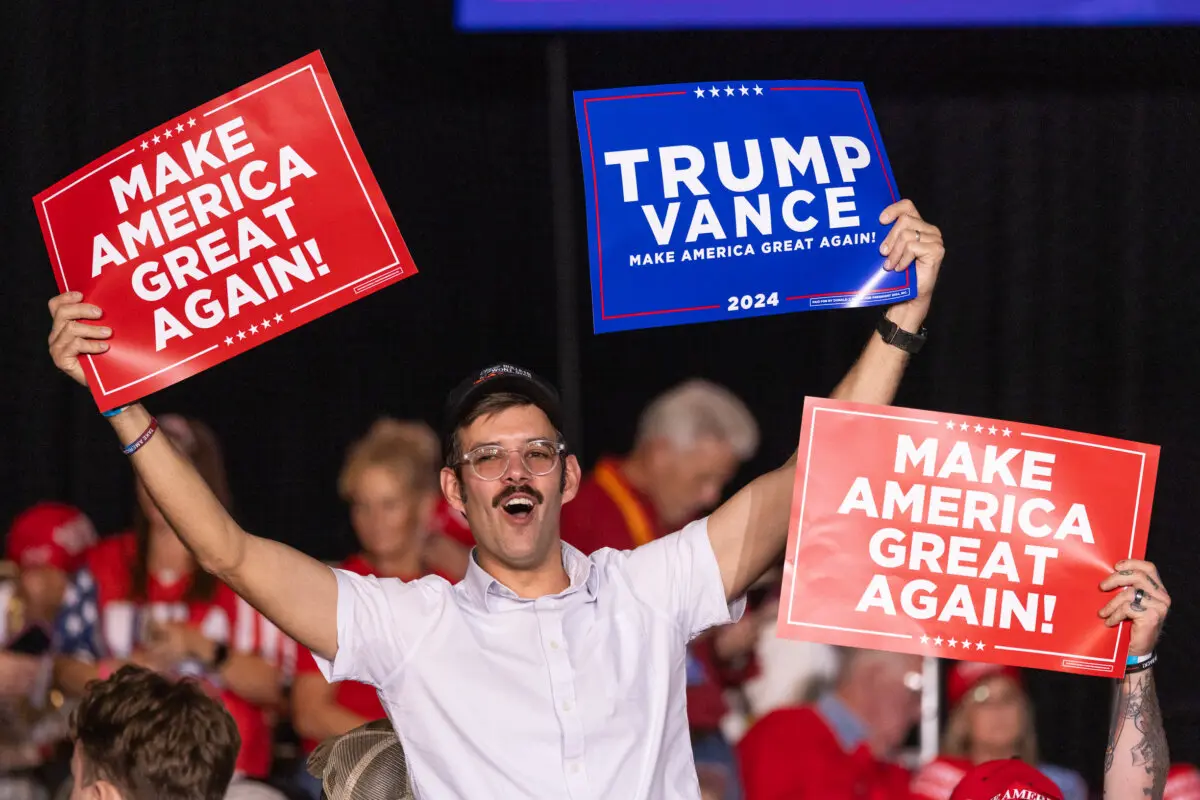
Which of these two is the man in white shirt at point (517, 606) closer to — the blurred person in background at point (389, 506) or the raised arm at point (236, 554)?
the raised arm at point (236, 554)

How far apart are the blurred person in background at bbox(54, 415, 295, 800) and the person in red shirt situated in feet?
3.64

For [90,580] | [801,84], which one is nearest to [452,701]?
[801,84]

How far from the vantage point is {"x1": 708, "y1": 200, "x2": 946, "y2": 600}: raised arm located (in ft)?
7.11

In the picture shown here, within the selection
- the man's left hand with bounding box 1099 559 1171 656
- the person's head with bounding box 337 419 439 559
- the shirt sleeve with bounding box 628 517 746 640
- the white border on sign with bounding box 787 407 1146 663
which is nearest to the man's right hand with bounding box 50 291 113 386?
the shirt sleeve with bounding box 628 517 746 640

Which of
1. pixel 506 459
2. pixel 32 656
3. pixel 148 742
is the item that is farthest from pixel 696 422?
pixel 148 742

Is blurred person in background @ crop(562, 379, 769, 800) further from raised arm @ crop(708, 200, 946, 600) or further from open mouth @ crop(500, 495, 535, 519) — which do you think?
open mouth @ crop(500, 495, 535, 519)

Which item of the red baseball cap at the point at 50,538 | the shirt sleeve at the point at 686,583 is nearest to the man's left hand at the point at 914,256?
the shirt sleeve at the point at 686,583

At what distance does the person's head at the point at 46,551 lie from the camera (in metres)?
3.66

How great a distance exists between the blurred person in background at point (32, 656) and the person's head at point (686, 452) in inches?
56.4

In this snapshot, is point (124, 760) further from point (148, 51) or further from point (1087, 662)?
point (148, 51)

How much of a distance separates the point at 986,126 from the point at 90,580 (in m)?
2.86

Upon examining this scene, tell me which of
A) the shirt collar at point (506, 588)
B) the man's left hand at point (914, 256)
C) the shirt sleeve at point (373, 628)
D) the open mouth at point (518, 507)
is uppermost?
the man's left hand at point (914, 256)

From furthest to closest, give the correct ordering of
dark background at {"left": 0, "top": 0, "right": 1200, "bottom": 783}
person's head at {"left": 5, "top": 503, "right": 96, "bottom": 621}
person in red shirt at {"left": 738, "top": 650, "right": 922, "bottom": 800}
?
dark background at {"left": 0, "top": 0, "right": 1200, "bottom": 783} → person's head at {"left": 5, "top": 503, "right": 96, "bottom": 621} → person in red shirt at {"left": 738, "top": 650, "right": 922, "bottom": 800}

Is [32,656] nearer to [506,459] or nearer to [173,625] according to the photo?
[173,625]
